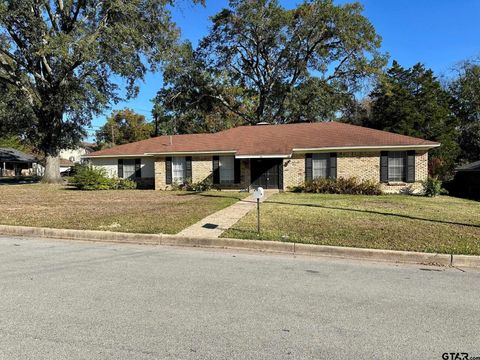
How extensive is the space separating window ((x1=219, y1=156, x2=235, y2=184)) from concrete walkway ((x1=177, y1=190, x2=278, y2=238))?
27.0ft

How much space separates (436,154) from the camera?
2964 centimetres

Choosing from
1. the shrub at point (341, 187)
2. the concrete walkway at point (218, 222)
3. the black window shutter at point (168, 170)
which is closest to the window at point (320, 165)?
the shrub at point (341, 187)

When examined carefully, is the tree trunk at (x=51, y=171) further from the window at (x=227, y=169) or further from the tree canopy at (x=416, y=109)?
the tree canopy at (x=416, y=109)

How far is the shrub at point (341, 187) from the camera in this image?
19.7 meters

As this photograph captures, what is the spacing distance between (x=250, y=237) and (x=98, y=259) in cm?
320

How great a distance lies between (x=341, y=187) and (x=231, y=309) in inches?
655

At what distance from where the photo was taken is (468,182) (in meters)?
23.9

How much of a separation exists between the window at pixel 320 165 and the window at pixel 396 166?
338 centimetres

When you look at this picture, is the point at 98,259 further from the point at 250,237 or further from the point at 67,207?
the point at 67,207

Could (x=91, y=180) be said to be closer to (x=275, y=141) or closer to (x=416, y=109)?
(x=275, y=141)

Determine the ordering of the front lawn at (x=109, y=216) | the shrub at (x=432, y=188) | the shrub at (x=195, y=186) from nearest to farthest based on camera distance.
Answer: the front lawn at (x=109, y=216), the shrub at (x=432, y=188), the shrub at (x=195, y=186)

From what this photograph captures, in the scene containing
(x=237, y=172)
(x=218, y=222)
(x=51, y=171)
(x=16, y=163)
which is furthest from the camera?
(x=16, y=163)

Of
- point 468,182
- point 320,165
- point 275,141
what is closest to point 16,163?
point 275,141

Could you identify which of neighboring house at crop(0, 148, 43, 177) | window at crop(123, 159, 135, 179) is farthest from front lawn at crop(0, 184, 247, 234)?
neighboring house at crop(0, 148, 43, 177)
